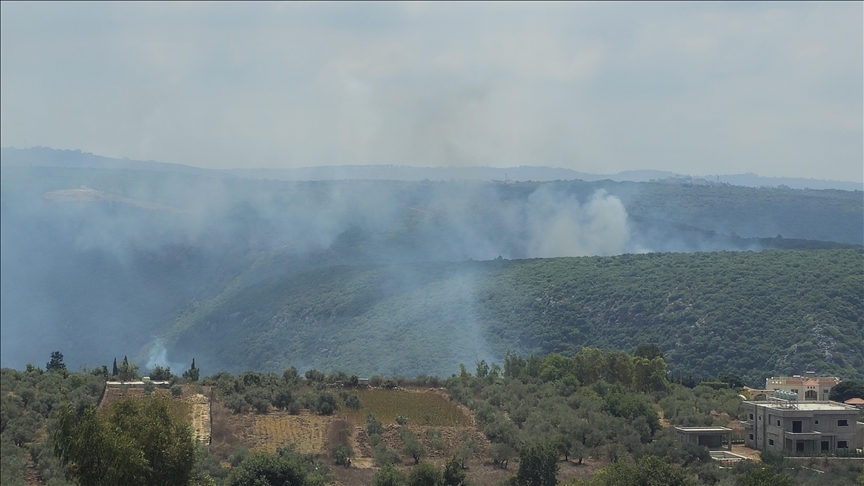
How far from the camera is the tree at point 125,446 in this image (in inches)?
892

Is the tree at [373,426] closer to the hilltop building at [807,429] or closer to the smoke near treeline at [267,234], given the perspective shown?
the hilltop building at [807,429]

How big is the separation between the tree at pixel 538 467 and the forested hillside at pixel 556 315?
36.0 m

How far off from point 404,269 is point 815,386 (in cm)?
6730

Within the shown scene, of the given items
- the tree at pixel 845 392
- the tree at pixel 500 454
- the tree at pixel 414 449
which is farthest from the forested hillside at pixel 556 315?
the tree at pixel 414 449

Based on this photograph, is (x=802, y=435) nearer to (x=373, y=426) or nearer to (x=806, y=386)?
(x=806, y=386)

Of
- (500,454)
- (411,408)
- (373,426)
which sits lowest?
(500,454)

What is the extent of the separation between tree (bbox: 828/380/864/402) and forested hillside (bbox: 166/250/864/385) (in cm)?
1338

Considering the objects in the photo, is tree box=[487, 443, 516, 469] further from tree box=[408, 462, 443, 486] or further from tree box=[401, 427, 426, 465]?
tree box=[408, 462, 443, 486]

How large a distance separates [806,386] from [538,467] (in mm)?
22778

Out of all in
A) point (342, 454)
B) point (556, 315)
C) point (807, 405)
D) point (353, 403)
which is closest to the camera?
point (342, 454)

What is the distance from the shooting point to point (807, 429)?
50375mm

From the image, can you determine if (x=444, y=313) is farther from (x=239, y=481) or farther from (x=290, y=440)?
(x=239, y=481)

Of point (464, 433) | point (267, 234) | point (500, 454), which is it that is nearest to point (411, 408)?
point (464, 433)

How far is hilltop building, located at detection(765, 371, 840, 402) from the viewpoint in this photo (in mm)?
59969
